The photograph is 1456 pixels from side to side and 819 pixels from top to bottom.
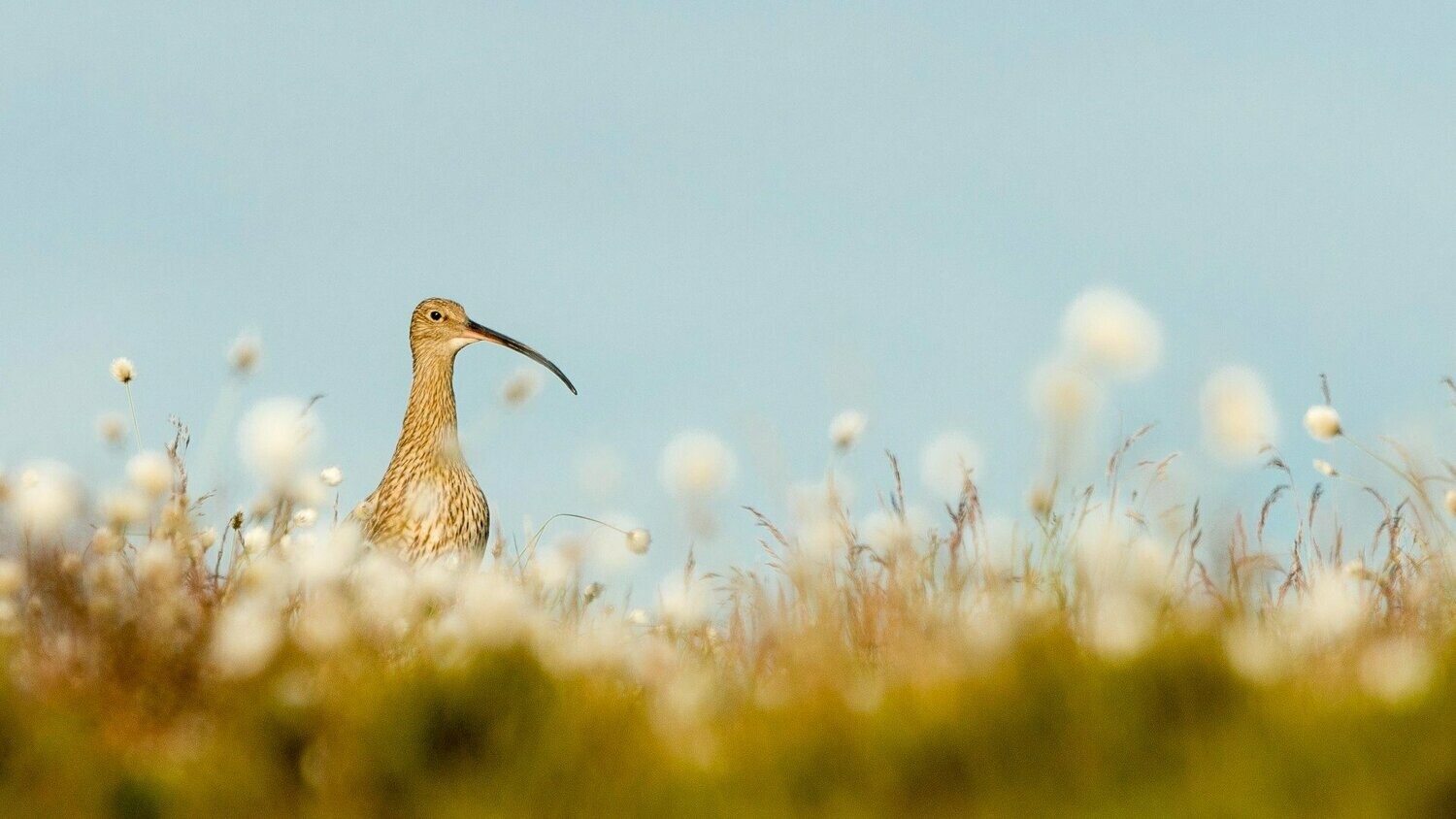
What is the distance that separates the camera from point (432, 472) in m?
8.64

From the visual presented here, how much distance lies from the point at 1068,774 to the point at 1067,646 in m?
0.36

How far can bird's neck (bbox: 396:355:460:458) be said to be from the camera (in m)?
9.37

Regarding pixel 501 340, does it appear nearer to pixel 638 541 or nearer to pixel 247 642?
pixel 638 541

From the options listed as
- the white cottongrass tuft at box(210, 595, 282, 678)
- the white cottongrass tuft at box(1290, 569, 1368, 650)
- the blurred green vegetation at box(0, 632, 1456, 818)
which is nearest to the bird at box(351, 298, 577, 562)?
the white cottongrass tuft at box(210, 595, 282, 678)

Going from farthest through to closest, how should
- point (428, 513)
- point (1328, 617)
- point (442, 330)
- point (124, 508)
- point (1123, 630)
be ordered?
point (442, 330)
point (428, 513)
point (124, 508)
point (1328, 617)
point (1123, 630)

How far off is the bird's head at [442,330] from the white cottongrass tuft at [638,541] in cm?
495

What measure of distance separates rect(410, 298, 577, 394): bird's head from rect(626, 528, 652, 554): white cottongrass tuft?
16.2 feet

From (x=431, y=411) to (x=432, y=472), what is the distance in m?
1.29

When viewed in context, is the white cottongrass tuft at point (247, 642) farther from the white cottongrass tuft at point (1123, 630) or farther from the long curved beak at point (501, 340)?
the long curved beak at point (501, 340)

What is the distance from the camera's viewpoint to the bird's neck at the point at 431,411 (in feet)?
30.7

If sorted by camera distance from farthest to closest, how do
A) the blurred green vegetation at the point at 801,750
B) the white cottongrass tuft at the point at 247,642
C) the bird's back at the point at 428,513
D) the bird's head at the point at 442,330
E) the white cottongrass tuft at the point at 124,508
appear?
the bird's head at the point at 442,330 → the bird's back at the point at 428,513 → the white cottongrass tuft at the point at 124,508 → the white cottongrass tuft at the point at 247,642 → the blurred green vegetation at the point at 801,750

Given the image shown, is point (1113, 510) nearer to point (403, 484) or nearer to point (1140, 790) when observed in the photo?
point (1140, 790)

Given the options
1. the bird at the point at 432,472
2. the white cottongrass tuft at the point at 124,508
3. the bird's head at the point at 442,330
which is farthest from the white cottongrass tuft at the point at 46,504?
the bird's head at the point at 442,330

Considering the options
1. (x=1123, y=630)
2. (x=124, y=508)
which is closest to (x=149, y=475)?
(x=124, y=508)
